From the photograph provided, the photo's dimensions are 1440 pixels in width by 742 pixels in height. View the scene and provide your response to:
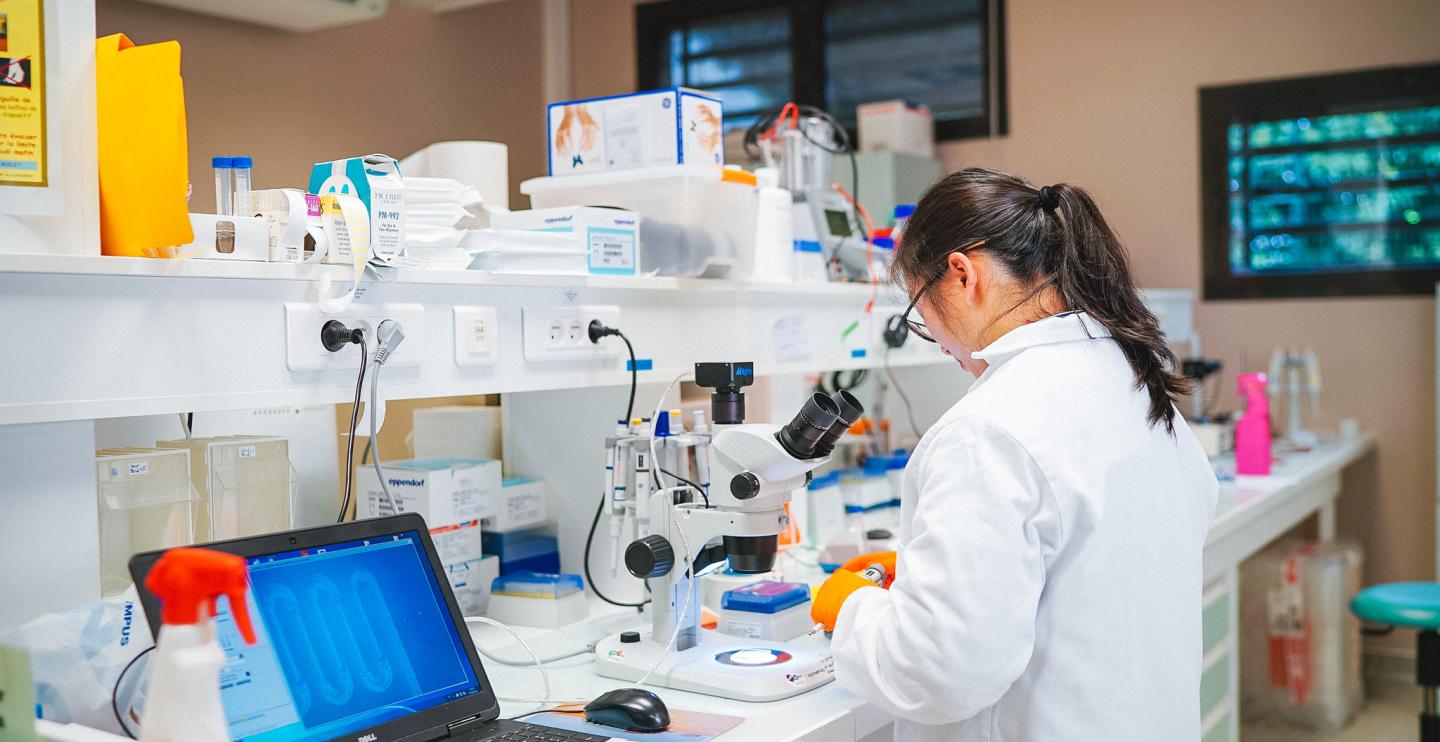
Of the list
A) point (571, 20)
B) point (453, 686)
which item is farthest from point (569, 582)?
point (571, 20)

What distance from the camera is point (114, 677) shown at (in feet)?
3.99

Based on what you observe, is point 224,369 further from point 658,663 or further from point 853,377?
point 853,377

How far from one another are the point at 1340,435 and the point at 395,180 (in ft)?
12.3

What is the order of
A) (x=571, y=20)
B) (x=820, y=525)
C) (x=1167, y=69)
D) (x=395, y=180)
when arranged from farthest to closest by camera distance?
(x=571, y=20), (x=1167, y=69), (x=820, y=525), (x=395, y=180)

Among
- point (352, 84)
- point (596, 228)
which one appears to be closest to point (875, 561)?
point (596, 228)

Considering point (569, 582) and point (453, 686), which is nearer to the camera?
point (453, 686)

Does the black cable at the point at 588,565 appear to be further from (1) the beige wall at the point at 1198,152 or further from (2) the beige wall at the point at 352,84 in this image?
(1) the beige wall at the point at 1198,152

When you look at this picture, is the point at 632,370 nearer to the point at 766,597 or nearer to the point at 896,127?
the point at 766,597

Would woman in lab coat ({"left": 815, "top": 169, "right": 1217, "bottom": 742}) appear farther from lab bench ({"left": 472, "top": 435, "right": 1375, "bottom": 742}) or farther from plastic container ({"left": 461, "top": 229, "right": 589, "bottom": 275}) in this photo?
plastic container ({"left": 461, "top": 229, "right": 589, "bottom": 275})

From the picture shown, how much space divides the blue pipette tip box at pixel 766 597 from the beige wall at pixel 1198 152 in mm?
3130

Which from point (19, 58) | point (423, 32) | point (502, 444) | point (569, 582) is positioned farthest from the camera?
point (423, 32)

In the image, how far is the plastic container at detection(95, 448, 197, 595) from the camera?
1.45 m

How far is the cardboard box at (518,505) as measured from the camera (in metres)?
2.02

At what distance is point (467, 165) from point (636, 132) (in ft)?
0.97
